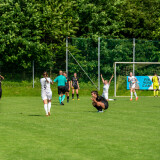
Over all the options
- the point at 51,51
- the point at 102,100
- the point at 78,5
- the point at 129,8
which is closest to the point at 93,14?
the point at 78,5

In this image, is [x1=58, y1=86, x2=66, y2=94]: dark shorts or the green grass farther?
[x1=58, y1=86, x2=66, y2=94]: dark shorts

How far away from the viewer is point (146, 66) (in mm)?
40875

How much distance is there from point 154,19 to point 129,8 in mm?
3016

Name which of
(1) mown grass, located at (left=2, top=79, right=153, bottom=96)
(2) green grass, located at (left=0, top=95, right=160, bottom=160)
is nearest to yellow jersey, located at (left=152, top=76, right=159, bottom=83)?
(1) mown grass, located at (left=2, top=79, right=153, bottom=96)

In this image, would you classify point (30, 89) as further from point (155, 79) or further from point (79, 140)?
point (79, 140)

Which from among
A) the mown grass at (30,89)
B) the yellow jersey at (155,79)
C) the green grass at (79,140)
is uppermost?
the yellow jersey at (155,79)

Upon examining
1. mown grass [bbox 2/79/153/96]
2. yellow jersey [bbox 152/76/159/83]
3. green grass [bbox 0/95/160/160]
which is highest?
yellow jersey [bbox 152/76/159/83]

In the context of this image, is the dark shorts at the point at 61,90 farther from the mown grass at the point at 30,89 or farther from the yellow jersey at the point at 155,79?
the yellow jersey at the point at 155,79

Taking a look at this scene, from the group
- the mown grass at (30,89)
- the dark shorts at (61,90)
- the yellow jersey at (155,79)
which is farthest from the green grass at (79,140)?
the mown grass at (30,89)

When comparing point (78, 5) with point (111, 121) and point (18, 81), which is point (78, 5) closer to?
point (18, 81)

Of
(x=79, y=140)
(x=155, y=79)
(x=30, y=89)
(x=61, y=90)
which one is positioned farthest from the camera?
(x=30, y=89)

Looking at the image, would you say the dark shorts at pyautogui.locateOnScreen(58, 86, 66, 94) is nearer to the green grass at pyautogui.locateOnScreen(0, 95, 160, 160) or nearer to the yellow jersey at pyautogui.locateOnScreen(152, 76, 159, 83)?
the green grass at pyautogui.locateOnScreen(0, 95, 160, 160)

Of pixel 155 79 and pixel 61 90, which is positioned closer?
pixel 61 90

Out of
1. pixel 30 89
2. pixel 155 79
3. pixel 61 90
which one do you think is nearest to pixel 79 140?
pixel 61 90
